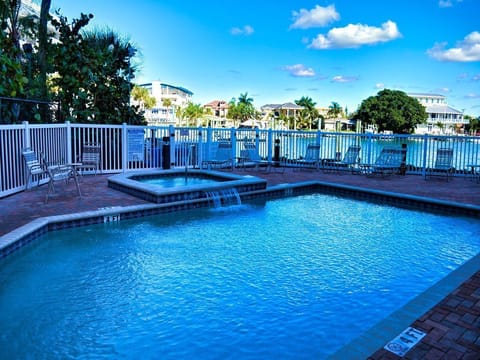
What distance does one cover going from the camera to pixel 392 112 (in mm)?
60031

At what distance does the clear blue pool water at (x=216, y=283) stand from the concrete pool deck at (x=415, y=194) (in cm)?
52

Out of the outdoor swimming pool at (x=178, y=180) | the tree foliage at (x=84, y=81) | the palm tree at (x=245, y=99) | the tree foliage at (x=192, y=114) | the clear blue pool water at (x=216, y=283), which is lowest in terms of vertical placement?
the clear blue pool water at (x=216, y=283)

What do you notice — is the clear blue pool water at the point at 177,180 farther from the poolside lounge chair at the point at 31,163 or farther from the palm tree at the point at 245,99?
the palm tree at the point at 245,99

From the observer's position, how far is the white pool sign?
2560 mm

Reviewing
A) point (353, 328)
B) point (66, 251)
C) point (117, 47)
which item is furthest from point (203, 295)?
point (117, 47)

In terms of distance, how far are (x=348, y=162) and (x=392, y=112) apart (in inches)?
2078

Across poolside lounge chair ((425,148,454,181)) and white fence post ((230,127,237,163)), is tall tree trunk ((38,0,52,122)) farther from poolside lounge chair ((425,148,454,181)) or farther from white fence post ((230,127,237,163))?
poolside lounge chair ((425,148,454,181))

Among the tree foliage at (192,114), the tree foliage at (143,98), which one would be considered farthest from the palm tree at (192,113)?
the tree foliage at (143,98)

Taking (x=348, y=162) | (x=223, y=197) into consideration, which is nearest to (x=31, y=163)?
(x=223, y=197)

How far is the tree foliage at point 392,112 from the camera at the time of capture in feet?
198

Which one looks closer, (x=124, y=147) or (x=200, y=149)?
(x=124, y=147)

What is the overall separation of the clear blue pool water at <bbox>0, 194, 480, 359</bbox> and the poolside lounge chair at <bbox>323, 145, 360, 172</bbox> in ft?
17.2

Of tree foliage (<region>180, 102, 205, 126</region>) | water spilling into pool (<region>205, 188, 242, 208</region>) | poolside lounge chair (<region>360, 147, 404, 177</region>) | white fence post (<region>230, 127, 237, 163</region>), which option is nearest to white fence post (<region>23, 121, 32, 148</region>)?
water spilling into pool (<region>205, 188, 242, 208</region>)

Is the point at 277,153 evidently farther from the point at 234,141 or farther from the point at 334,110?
the point at 334,110
